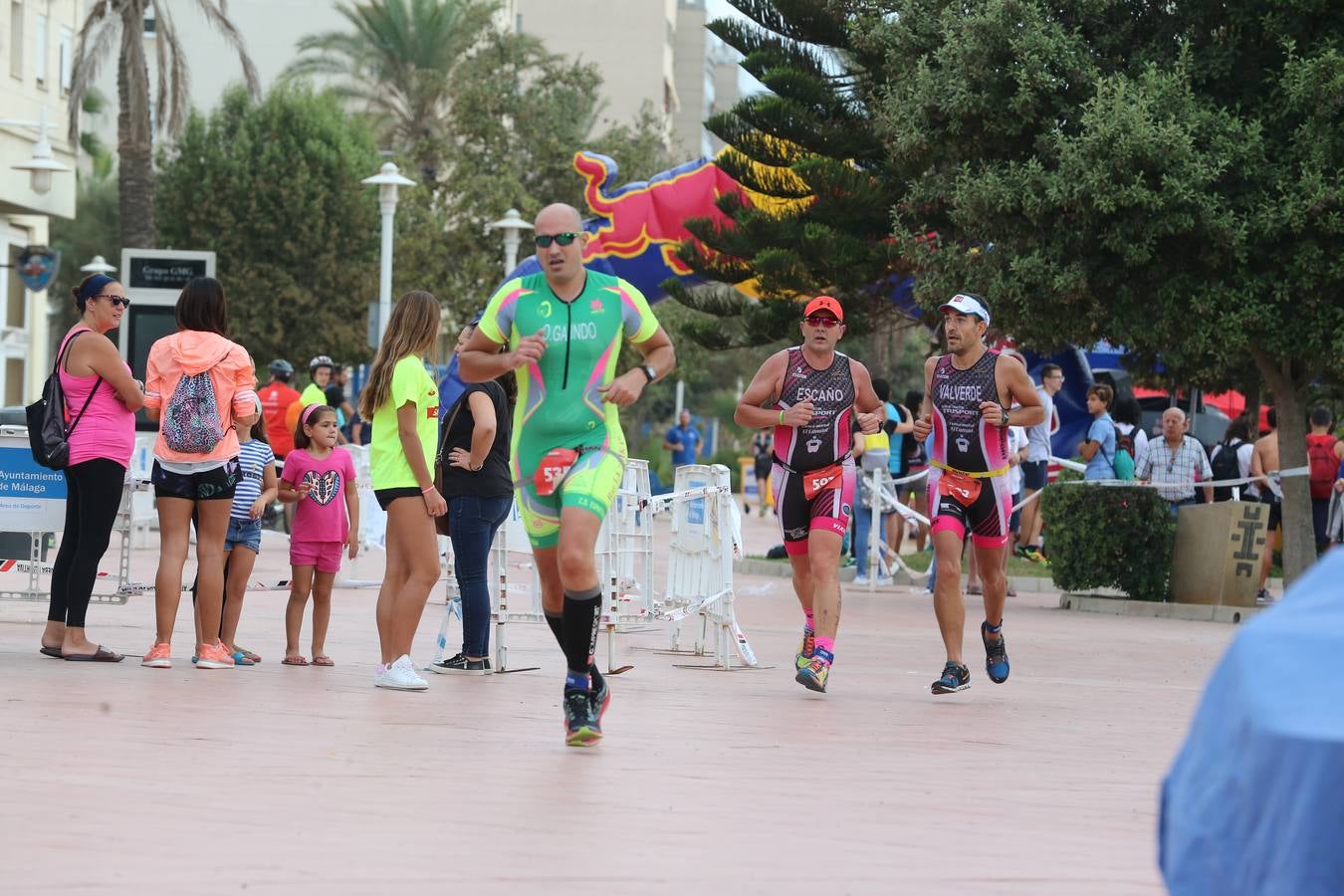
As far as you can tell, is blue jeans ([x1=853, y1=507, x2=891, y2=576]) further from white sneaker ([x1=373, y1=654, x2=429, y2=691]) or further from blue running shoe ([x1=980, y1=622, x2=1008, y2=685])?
white sneaker ([x1=373, y1=654, x2=429, y2=691])

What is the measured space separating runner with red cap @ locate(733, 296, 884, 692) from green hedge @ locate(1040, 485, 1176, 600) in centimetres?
752

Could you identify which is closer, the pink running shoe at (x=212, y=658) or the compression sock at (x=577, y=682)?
the compression sock at (x=577, y=682)

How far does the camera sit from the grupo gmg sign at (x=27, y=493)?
415 inches

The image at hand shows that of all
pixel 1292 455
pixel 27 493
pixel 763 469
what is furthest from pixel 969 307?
pixel 763 469

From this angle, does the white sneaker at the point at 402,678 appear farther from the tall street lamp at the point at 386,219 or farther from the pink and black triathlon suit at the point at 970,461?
the tall street lamp at the point at 386,219

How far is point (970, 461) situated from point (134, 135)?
2828 cm

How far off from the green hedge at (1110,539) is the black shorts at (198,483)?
9411 mm

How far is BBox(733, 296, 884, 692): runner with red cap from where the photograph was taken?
9.93 meters

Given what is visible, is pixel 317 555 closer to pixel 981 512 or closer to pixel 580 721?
pixel 981 512

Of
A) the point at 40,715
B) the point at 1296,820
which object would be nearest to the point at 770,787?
the point at 40,715

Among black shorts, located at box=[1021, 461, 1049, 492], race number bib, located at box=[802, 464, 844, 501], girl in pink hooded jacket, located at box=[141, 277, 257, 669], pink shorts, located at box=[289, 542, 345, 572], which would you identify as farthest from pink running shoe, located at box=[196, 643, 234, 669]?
black shorts, located at box=[1021, 461, 1049, 492]

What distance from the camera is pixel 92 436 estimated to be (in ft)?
31.9

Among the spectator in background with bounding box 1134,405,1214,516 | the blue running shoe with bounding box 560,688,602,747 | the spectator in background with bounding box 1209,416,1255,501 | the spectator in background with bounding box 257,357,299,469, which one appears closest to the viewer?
the blue running shoe with bounding box 560,688,602,747

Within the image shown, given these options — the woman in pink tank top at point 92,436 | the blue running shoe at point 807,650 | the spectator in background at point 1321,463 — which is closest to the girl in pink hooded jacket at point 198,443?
the woman in pink tank top at point 92,436
